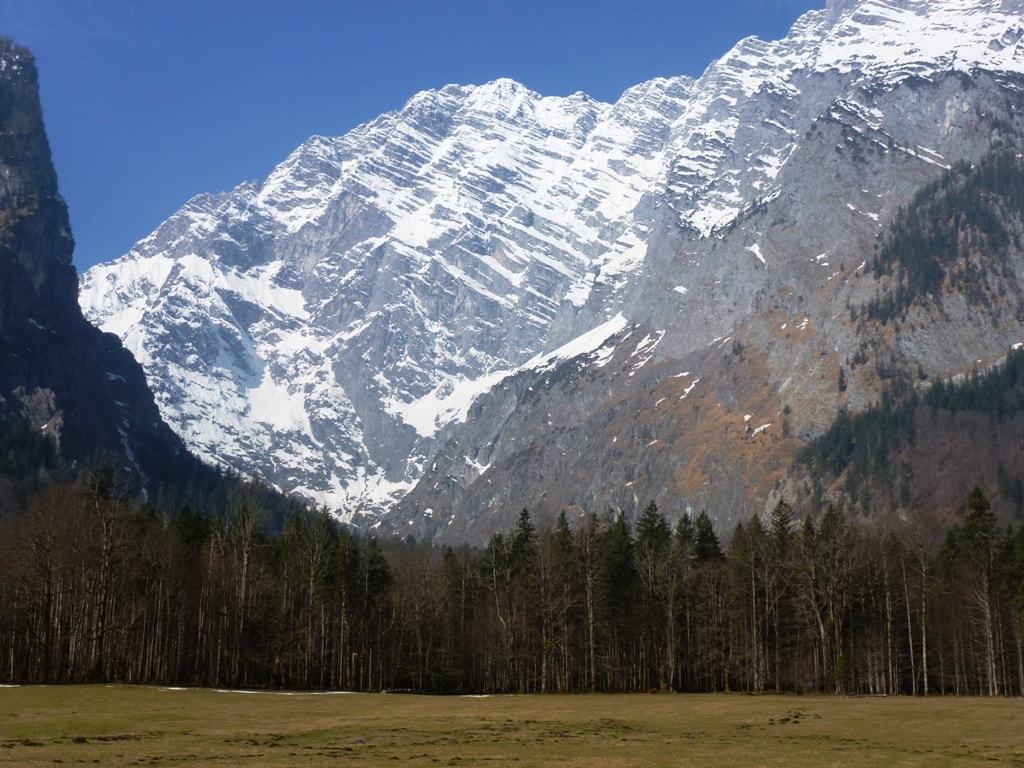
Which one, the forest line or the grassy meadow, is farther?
the forest line

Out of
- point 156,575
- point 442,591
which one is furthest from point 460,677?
point 156,575

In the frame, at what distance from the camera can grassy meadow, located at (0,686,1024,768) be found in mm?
30281

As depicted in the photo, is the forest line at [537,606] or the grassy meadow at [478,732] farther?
the forest line at [537,606]

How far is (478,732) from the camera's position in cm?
3834

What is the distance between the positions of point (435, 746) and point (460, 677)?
239 ft

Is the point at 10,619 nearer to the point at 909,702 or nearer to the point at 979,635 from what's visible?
the point at 909,702

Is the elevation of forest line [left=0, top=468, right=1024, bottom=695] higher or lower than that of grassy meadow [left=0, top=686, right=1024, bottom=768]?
higher

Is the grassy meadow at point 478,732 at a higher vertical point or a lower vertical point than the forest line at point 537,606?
lower

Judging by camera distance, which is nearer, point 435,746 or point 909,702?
point 435,746

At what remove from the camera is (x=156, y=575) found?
274 ft

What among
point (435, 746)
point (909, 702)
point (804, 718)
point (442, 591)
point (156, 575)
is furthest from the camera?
point (442, 591)

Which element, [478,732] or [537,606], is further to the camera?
[537,606]

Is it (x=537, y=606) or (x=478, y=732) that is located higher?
(x=537, y=606)

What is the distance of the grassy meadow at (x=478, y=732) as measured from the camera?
30281mm
